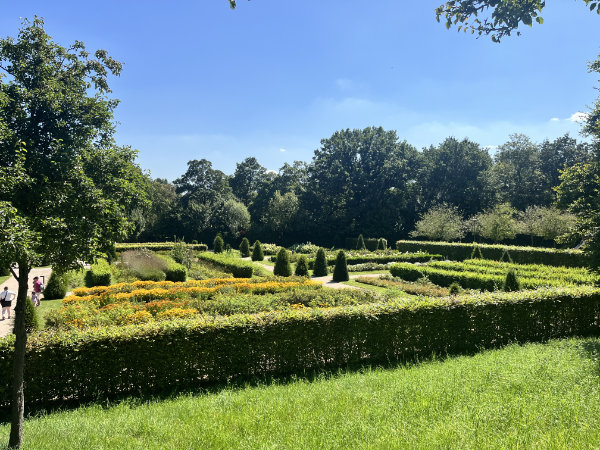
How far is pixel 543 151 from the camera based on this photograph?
45.5 metres

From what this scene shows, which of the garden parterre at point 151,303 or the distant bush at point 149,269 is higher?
the distant bush at point 149,269

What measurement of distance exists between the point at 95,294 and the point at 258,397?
10459mm

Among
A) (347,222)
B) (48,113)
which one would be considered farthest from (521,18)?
(347,222)

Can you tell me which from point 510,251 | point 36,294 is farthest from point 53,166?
point 510,251

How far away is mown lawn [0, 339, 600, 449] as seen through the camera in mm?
3513

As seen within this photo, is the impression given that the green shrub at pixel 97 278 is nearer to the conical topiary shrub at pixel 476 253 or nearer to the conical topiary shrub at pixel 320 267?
the conical topiary shrub at pixel 320 267

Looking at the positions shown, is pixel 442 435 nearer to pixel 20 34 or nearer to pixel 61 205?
pixel 61 205

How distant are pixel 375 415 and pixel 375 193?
41.5m

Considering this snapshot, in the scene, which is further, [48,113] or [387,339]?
[387,339]

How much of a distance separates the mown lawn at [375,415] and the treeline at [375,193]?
3819 centimetres

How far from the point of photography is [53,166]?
4281 mm

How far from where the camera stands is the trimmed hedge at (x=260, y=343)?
19.4 ft

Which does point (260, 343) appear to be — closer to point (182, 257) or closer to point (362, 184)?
point (182, 257)

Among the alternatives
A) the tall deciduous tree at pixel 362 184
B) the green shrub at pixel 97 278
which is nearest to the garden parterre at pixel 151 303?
the green shrub at pixel 97 278
